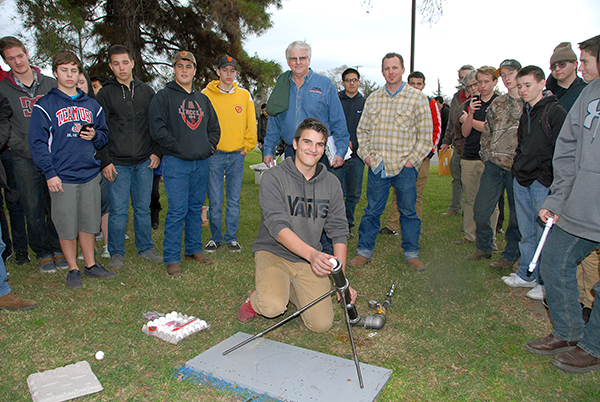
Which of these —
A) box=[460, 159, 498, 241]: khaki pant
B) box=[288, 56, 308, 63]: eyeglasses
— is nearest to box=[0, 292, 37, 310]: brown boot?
box=[288, 56, 308, 63]: eyeglasses

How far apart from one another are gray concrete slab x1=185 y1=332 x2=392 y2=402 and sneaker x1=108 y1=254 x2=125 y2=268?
225cm

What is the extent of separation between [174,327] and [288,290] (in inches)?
37.0

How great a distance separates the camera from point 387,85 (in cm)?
489

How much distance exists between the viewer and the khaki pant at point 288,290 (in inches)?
134

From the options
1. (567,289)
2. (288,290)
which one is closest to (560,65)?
(567,289)

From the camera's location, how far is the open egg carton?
10.6 feet

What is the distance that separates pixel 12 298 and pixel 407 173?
4044 millimetres

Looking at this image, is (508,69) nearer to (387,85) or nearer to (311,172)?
(387,85)

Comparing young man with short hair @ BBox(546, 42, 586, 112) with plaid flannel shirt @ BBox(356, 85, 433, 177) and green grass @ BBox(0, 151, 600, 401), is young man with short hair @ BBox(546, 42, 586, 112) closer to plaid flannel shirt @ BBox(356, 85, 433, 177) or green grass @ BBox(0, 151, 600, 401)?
plaid flannel shirt @ BBox(356, 85, 433, 177)

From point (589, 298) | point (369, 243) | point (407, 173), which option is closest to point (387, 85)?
point (407, 173)

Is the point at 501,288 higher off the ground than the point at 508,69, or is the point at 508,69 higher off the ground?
the point at 508,69

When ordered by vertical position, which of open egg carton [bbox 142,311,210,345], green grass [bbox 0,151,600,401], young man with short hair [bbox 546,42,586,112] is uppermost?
young man with short hair [bbox 546,42,586,112]

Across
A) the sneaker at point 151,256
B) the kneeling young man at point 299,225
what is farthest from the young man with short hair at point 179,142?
the kneeling young man at point 299,225

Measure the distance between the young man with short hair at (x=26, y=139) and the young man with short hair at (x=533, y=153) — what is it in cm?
491
